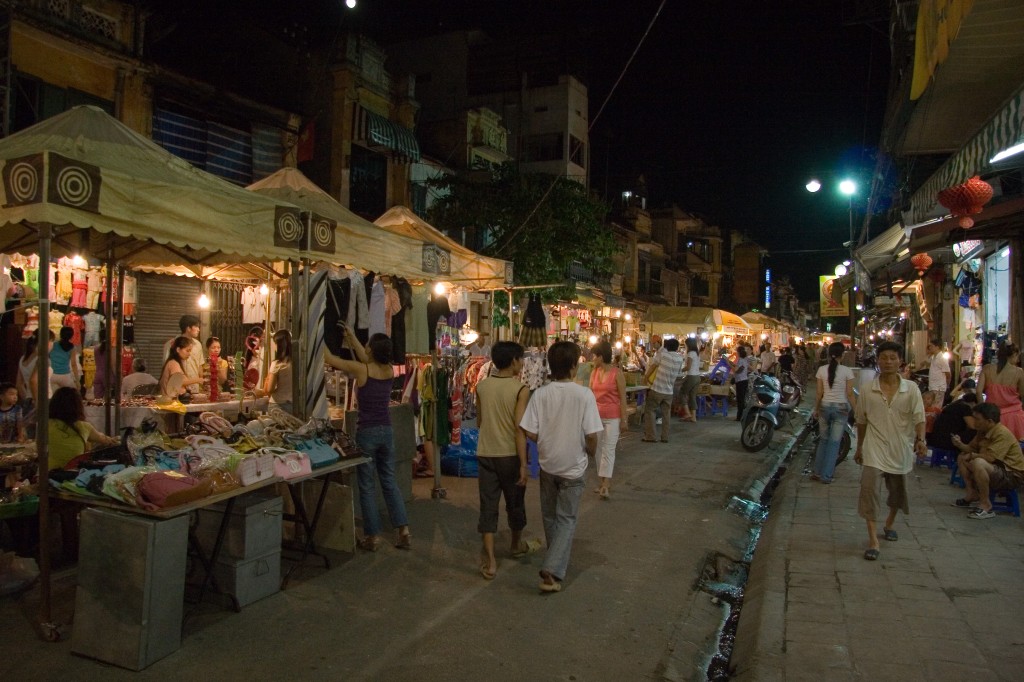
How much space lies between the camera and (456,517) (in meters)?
6.98

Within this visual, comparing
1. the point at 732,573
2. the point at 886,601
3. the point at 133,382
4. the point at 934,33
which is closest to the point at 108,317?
the point at 133,382

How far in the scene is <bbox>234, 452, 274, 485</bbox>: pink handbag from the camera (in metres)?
4.50

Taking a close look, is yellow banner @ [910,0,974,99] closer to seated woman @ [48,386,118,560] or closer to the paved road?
the paved road

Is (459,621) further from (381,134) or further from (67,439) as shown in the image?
(381,134)

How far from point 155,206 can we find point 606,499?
19.1 ft

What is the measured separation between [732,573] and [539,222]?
38.2ft

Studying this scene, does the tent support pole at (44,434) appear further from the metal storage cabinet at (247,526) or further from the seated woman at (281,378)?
the seated woman at (281,378)

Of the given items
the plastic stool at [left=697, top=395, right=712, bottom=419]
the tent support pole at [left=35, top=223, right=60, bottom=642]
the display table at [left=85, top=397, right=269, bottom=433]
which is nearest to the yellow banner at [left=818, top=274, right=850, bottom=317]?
the plastic stool at [left=697, top=395, right=712, bottom=419]

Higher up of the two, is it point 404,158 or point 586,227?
point 404,158

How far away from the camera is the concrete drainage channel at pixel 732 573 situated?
15.0 ft

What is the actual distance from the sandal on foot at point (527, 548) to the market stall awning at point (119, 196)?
323 centimetres

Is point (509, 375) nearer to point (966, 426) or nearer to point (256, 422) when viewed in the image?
point (256, 422)

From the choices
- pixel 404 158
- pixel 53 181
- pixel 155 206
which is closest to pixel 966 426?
pixel 155 206

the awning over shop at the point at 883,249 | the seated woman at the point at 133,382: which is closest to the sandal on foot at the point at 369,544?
the seated woman at the point at 133,382
